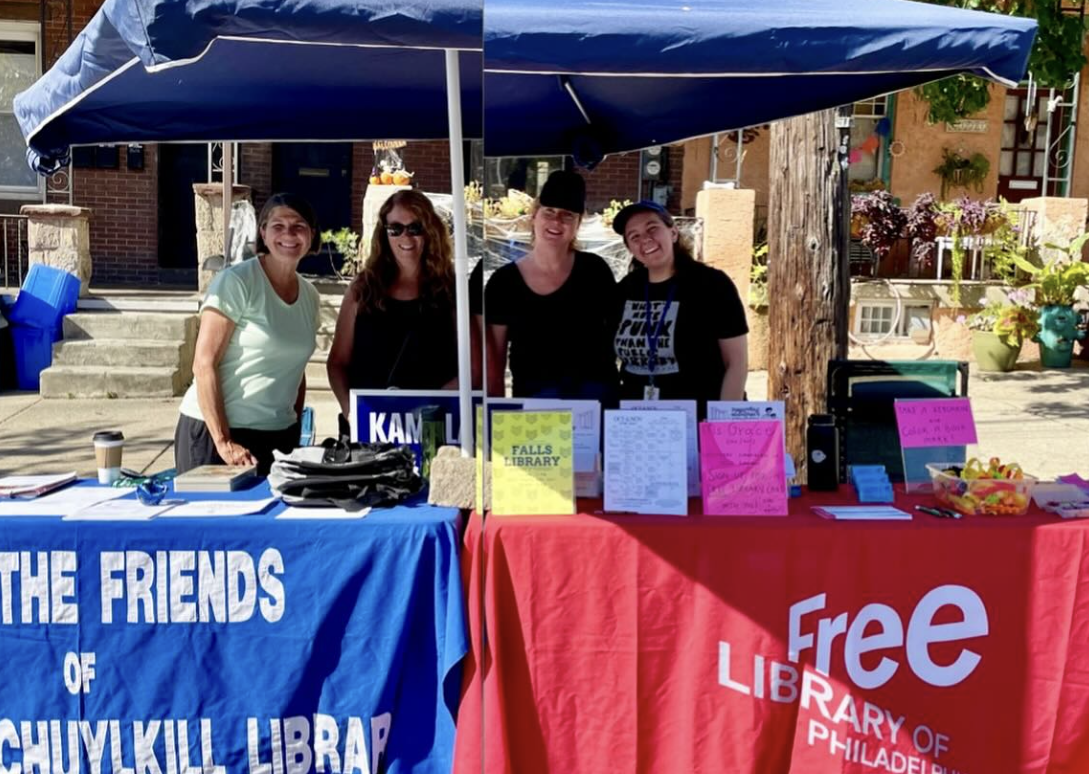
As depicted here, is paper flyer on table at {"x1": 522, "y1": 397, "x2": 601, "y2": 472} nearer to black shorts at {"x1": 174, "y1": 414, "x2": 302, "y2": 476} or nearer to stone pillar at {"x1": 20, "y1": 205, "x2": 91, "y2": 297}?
black shorts at {"x1": 174, "y1": 414, "x2": 302, "y2": 476}

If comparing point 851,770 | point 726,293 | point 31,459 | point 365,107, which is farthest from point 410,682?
point 31,459

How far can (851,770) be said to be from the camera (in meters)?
3.06

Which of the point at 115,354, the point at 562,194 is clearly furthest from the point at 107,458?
the point at 115,354

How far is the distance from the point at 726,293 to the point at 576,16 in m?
1.62

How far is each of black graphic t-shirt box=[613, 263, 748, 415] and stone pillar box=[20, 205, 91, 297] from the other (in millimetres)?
7674

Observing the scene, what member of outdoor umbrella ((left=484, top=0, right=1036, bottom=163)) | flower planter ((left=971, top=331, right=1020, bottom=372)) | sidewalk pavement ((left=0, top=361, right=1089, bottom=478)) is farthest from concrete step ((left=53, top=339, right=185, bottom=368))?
flower planter ((left=971, top=331, right=1020, bottom=372))

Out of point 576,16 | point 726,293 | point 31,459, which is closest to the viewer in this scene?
point 576,16

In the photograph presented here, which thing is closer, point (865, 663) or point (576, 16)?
point (576, 16)

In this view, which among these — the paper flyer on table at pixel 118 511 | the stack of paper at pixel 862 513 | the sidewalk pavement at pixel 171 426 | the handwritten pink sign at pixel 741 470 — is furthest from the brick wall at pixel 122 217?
the stack of paper at pixel 862 513

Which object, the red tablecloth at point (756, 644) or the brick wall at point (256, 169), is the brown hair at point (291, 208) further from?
the brick wall at point (256, 169)

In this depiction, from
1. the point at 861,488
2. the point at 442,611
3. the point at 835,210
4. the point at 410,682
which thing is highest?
the point at 835,210

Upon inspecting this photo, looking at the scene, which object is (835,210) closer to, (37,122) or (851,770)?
(851,770)

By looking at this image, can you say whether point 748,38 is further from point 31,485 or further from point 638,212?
point 31,485

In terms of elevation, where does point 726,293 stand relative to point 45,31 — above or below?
below
